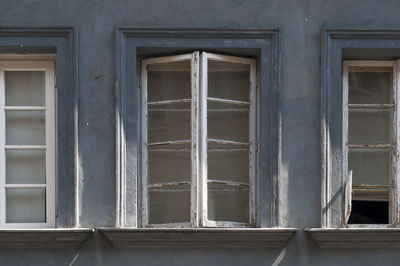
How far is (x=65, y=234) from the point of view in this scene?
24.0 feet

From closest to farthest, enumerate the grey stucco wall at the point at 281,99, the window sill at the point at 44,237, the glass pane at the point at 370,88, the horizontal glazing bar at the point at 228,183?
1. the window sill at the point at 44,237
2. the grey stucco wall at the point at 281,99
3. the horizontal glazing bar at the point at 228,183
4. the glass pane at the point at 370,88

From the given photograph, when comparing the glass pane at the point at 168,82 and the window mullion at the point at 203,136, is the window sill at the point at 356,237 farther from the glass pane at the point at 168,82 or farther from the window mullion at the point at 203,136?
the glass pane at the point at 168,82

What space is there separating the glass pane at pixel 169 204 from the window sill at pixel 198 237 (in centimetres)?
30

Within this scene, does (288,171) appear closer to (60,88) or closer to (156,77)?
(156,77)

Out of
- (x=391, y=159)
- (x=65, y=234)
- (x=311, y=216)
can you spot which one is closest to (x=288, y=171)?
(x=311, y=216)

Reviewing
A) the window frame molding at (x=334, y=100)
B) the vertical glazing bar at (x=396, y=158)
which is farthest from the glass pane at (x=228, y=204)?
the vertical glazing bar at (x=396, y=158)

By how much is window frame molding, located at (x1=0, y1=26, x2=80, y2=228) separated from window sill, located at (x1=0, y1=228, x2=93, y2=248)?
0.42 feet

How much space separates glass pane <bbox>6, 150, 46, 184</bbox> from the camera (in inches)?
303

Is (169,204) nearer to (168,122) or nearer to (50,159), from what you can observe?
(168,122)

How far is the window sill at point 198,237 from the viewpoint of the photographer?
732 cm

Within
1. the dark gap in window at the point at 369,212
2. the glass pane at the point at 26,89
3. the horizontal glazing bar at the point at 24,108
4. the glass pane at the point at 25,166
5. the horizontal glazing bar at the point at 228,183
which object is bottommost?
the dark gap in window at the point at 369,212

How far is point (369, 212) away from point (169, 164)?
1868 millimetres

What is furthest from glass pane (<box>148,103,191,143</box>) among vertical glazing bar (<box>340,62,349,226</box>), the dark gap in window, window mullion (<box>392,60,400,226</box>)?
window mullion (<box>392,60,400,226</box>)

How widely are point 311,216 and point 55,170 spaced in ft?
7.62
